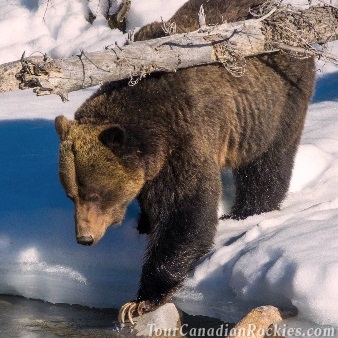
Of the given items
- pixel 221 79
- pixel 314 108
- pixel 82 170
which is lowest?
pixel 314 108

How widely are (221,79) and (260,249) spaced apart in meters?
1.61

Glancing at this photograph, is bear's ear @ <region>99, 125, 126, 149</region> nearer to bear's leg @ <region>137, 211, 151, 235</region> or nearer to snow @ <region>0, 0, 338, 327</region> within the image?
bear's leg @ <region>137, 211, 151, 235</region>

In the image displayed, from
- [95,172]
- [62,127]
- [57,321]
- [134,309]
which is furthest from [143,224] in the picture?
[62,127]

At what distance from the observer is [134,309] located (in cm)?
668

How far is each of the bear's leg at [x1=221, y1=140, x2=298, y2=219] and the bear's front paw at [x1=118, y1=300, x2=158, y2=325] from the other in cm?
153

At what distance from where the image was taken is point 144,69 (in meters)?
6.52

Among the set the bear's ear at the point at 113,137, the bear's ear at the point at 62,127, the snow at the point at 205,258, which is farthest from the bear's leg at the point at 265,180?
the bear's ear at the point at 62,127

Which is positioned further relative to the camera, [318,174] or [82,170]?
[318,174]

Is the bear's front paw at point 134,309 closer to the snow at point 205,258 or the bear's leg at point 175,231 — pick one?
the bear's leg at point 175,231

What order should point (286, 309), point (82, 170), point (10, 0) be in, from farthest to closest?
point (10, 0), point (82, 170), point (286, 309)

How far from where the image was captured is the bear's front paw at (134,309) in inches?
261

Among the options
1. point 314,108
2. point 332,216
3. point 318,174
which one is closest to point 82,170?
point 332,216

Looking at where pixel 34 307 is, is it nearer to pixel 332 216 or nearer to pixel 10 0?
pixel 332 216

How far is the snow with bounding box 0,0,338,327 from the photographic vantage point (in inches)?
233
